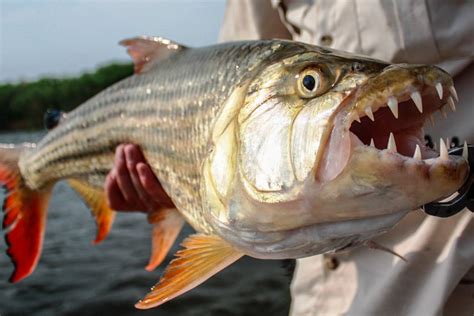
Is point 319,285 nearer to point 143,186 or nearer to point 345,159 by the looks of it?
point 143,186

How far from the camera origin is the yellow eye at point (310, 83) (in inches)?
60.1

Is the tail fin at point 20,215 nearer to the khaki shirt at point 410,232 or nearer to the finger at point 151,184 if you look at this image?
the finger at point 151,184

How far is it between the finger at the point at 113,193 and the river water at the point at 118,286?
2.03 m

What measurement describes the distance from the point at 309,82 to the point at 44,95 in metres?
32.4

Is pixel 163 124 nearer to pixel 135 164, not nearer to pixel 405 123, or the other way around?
pixel 135 164

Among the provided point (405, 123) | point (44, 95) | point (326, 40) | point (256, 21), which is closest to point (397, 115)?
point (405, 123)

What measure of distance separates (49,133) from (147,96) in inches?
41.2

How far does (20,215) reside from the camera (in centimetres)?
341

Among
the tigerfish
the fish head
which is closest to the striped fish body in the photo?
the tigerfish

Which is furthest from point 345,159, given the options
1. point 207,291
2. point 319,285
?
point 207,291

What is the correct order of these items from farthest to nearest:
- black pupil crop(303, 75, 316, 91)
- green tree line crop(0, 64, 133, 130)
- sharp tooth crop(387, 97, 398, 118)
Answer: green tree line crop(0, 64, 133, 130), black pupil crop(303, 75, 316, 91), sharp tooth crop(387, 97, 398, 118)

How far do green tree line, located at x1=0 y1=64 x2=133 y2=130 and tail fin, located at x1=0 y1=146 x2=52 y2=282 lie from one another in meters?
25.6

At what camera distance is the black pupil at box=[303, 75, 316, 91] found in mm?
1554

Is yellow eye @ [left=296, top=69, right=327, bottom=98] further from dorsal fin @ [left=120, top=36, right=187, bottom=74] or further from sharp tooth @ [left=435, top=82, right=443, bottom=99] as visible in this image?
dorsal fin @ [left=120, top=36, right=187, bottom=74]
